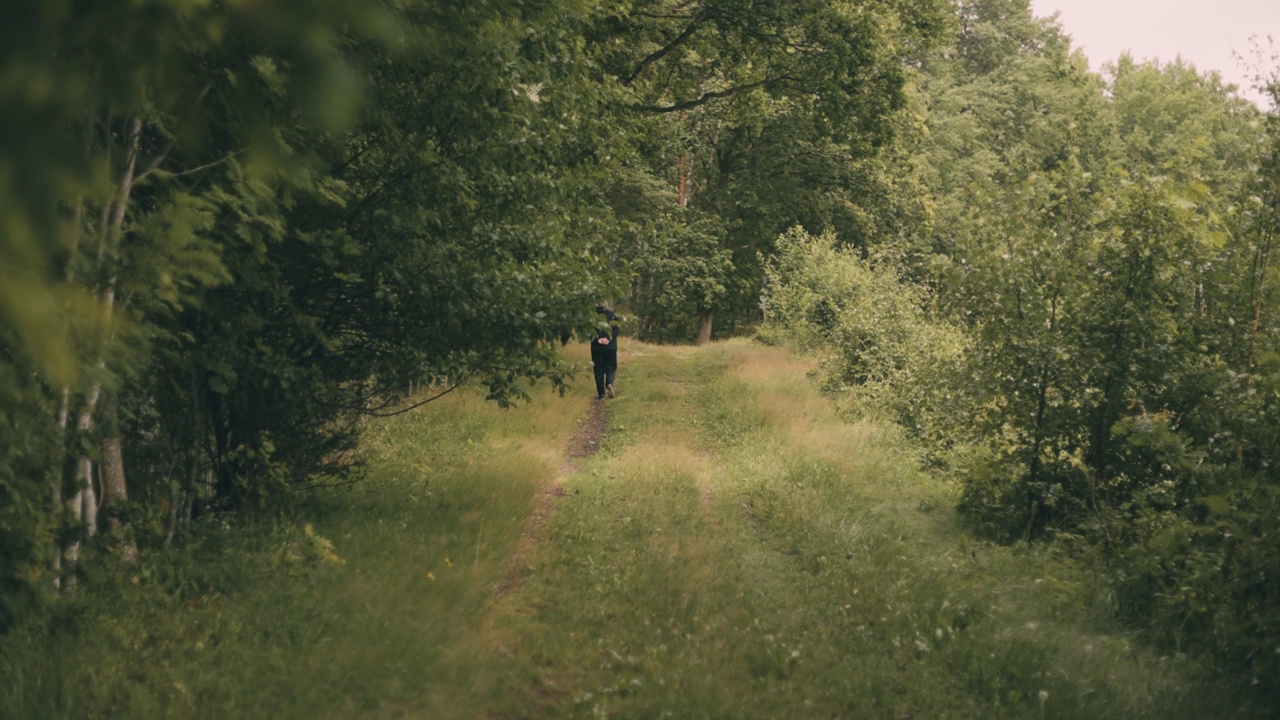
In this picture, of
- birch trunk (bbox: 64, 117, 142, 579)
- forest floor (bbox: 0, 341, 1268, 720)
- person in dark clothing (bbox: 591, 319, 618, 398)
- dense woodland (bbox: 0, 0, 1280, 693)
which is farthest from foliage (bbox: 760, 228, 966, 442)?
birch trunk (bbox: 64, 117, 142, 579)

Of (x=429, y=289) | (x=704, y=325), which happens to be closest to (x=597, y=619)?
(x=429, y=289)

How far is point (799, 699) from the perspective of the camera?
6.25 metres

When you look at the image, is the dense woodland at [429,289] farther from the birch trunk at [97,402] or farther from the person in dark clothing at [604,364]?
the person in dark clothing at [604,364]

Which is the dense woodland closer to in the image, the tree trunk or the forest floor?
the forest floor

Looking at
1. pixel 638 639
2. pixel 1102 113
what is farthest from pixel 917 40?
pixel 1102 113

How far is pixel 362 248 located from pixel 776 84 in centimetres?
1400

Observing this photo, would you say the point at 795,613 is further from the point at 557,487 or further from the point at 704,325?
→ the point at 704,325

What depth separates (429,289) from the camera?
8.65 metres

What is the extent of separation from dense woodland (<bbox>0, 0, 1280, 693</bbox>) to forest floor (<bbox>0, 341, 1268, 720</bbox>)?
607mm

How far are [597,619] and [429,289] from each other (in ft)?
10.8

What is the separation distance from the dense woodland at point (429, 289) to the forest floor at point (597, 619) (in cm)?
61

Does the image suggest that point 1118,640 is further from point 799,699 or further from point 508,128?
point 508,128

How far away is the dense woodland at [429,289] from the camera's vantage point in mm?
2395

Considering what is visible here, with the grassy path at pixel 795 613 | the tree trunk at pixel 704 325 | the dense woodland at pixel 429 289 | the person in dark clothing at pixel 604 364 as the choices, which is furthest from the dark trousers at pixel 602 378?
the tree trunk at pixel 704 325
